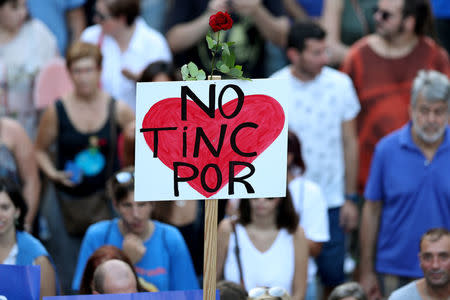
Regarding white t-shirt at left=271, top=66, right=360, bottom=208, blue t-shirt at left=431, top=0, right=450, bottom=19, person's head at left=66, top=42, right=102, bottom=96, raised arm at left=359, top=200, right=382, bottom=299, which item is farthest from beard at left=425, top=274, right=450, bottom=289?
blue t-shirt at left=431, top=0, right=450, bottom=19

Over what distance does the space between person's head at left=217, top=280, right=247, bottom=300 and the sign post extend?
138cm

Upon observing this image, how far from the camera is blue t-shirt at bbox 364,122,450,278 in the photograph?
5.64 metres

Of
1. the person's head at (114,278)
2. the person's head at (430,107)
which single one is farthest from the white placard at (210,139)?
the person's head at (430,107)

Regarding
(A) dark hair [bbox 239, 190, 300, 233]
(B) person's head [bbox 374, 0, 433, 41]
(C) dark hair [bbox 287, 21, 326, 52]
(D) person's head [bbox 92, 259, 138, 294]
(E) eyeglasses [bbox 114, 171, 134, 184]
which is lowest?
(D) person's head [bbox 92, 259, 138, 294]

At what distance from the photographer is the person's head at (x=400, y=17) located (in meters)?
6.46

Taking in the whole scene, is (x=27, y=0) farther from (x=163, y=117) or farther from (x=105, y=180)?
(x=163, y=117)

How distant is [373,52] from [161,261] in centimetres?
237

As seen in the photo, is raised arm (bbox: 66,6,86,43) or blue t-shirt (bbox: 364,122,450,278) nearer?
blue t-shirt (bbox: 364,122,450,278)

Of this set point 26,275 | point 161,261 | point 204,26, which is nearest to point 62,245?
point 161,261

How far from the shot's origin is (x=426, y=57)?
6535 millimetres

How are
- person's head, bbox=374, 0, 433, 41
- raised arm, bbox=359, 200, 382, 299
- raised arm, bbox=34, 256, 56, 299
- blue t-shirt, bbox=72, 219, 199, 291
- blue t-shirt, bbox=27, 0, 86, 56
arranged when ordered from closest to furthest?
raised arm, bbox=34, 256, 56, 299, blue t-shirt, bbox=72, 219, 199, 291, raised arm, bbox=359, 200, 382, 299, person's head, bbox=374, 0, 433, 41, blue t-shirt, bbox=27, 0, 86, 56

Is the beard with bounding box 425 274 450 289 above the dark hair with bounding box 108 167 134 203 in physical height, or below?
below

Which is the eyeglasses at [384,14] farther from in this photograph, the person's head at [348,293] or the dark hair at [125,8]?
the person's head at [348,293]

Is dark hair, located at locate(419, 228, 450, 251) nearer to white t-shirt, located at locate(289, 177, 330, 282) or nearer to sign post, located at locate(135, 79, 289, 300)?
white t-shirt, located at locate(289, 177, 330, 282)
